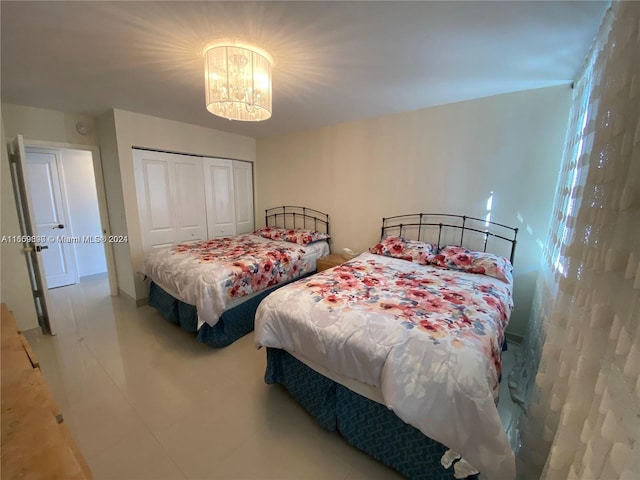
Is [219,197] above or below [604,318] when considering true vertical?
above

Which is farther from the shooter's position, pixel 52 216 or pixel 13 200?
pixel 52 216

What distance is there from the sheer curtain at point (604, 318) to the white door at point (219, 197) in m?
4.17

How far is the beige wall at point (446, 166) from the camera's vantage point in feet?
7.93

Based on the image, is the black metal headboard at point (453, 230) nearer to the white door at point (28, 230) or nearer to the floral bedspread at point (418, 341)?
the floral bedspread at point (418, 341)

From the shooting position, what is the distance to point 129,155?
315cm

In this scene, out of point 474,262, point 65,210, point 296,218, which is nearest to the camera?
point 474,262

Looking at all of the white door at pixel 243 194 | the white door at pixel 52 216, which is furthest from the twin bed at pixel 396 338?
the white door at pixel 52 216

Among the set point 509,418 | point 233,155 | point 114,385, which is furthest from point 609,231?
point 233,155

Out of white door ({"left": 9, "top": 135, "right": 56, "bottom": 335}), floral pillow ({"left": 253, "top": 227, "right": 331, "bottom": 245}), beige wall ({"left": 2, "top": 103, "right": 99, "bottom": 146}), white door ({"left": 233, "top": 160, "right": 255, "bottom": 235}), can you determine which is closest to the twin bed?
floral pillow ({"left": 253, "top": 227, "right": 331, "bottom": 245})

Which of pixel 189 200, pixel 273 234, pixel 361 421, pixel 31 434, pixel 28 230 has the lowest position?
pixel 361 421

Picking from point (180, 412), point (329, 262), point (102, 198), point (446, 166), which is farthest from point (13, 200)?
point (446, 166)

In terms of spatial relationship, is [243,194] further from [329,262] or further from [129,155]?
[329,262]

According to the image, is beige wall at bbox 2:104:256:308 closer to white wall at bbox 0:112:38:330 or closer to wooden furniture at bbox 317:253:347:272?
white wall at bbox 0:112:38:330

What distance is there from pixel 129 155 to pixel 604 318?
4.16 metres
